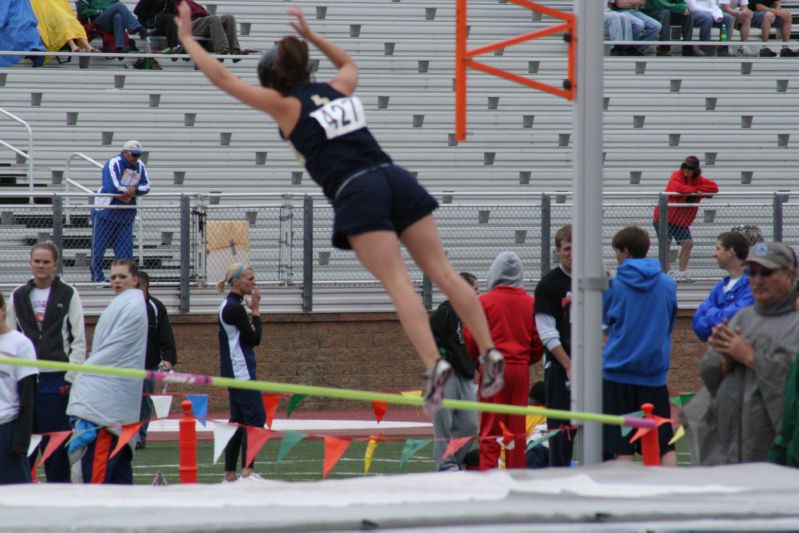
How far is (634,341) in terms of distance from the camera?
304 inches

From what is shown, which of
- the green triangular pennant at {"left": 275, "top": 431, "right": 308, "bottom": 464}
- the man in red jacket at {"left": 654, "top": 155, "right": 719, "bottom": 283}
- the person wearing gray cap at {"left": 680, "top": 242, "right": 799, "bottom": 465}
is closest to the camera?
the person wearing gray cap at {"left": 680, "top": 242, "right": 799, "bottom": 465}

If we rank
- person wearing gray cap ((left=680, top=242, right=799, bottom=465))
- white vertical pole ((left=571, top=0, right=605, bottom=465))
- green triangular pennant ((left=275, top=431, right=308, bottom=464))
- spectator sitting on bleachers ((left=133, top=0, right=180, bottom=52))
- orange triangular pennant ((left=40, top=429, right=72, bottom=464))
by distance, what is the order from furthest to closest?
spectator sitting on bleachers ((left=133, top=0, right=180, bottom=52)), orange triangular pennant ((left=40, top=429, right=72, bottom=464)), green triangular pennant ((left=275, top=431, right=308, bottom=464)), white vertical pole ((left=571, top=0, right=605, bottom=465)), person wearing gray cap ((left=680, top=242, right=799, bottom=465))

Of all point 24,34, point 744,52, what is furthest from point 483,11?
point 24,34

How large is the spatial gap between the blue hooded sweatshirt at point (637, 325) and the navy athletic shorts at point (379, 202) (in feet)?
6.93

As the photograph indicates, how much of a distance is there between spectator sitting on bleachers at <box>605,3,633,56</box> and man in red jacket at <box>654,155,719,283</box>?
16.1 ft

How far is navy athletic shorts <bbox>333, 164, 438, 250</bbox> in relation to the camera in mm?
5816

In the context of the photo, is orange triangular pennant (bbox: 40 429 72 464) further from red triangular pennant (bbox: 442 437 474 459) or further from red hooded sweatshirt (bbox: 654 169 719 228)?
red hooded sweatshirt (bbox: 654 169 719 228)

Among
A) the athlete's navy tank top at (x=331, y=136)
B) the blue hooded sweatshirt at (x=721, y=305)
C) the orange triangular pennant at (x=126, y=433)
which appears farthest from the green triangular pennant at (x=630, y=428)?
the orange triangular pennant at (x=126, y=433)

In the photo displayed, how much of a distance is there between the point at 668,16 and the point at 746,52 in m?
1.30

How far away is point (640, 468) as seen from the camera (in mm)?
5723

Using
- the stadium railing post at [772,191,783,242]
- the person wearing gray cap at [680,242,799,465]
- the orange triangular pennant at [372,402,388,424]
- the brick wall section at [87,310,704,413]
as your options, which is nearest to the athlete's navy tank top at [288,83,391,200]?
the person wearing gray cap at [680,242,799,465]

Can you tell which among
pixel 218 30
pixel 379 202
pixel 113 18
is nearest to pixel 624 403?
pixel 379 202

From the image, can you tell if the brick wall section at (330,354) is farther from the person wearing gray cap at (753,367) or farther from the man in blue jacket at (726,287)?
the person wearing gray cap at (753,367)

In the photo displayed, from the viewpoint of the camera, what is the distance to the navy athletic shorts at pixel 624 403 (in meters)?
7.82
